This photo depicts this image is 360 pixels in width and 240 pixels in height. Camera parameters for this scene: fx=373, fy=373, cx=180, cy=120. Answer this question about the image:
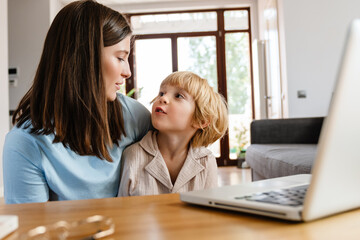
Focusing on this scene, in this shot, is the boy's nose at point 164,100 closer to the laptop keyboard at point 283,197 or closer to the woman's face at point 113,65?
the woman's face at point 113,65

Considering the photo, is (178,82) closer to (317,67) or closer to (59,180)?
(59,180)

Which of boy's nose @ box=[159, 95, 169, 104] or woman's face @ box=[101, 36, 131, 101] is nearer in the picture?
woman's face @ box=[101, 36, 131, 101]

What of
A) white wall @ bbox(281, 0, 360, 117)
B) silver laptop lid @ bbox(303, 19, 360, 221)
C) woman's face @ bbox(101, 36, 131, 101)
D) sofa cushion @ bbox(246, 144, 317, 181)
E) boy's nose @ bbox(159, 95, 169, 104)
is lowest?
sofa cushion @ bbox(246, 144, 317, 181)

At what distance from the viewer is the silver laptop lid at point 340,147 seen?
1.23 feet

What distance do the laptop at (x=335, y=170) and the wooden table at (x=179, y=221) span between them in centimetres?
1

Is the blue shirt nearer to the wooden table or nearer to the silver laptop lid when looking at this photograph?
the wooden table

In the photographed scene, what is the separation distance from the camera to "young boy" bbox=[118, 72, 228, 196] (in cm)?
127

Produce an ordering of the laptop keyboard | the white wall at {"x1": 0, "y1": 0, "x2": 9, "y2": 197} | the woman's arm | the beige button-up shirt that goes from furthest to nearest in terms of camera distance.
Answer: the white wall at {"x1": 0, "y1": 0, "x2": 9, "y2": 197}, the beige button-up shirt, the woman's arm, the laptop keyboard

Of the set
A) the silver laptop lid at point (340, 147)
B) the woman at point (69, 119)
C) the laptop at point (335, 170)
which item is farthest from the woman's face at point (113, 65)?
the silver laptop lid at point (340, 147)

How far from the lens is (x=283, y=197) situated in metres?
0.52

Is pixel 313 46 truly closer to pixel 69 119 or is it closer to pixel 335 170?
pixel 69 119

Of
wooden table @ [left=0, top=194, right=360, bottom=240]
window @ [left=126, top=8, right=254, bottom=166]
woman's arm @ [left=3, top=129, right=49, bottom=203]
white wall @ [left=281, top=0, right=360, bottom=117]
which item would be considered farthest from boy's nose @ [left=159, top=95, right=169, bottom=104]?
window @ [left=126, top=8, right=254, bottom=166]

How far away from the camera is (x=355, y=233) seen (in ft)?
1.33

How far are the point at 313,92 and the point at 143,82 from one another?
3242mm
